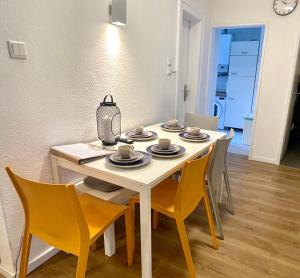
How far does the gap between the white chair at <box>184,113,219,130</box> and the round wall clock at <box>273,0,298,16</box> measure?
71.1 inches

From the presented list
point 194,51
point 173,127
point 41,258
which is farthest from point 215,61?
point 41,258

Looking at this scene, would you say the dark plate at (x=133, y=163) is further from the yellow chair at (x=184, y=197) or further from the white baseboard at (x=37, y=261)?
the white baseboard at (x=37, y=261)

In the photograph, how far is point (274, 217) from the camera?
2.23 meters

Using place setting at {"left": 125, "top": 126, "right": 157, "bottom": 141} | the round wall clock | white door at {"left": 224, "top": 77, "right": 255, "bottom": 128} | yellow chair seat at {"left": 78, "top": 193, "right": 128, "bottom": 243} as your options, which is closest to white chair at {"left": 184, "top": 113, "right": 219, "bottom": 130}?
place setting at {"left": 125, "top": 126, "right": 157, "bottom": 141}

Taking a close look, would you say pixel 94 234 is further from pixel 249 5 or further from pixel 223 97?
pixel 223 97

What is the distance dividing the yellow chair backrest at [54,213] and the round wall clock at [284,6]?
3472 mm

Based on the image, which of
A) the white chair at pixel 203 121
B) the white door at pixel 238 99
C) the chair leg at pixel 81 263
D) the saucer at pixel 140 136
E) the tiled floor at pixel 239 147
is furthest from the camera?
the white door at pixel 238 99

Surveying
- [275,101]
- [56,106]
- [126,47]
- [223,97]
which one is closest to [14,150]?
[56,106]

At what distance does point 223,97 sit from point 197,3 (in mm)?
2530

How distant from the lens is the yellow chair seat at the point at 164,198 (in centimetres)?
148

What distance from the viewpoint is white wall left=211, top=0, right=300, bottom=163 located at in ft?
10.4

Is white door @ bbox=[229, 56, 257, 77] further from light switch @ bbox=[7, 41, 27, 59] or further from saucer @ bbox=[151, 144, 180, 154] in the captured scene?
light switch @ bbox=[7, 41, 27, 59]

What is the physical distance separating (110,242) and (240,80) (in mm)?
4378

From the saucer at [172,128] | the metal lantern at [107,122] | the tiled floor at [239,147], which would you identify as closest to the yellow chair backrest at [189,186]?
the metal lantern at [107,122]
